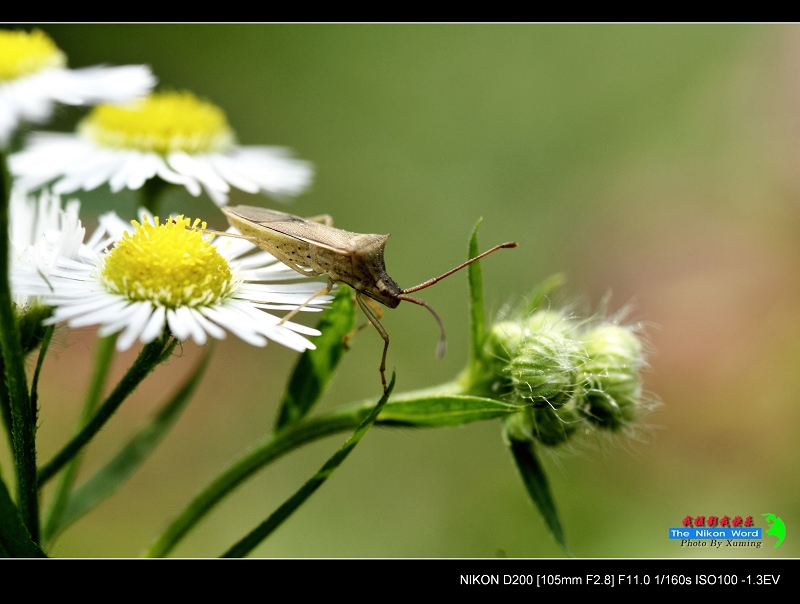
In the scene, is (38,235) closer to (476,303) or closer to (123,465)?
(123,465)

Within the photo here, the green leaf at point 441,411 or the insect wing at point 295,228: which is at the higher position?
the insect wing at point 295,228

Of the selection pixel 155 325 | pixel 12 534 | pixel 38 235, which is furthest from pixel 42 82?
pixel 12 534

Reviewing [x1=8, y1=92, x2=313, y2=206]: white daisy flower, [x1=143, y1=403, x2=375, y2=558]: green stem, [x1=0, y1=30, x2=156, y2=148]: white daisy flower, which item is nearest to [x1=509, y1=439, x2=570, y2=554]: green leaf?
[x1=143, y1=403, x2=375, y2=558]: green stem

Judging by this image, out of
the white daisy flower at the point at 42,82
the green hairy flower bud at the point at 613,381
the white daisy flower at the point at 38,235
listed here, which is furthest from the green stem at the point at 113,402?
the green hairy flower bud at the point at 613,381

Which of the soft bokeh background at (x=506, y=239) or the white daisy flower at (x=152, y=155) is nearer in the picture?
the white daisy flower at (x=152, y=155)

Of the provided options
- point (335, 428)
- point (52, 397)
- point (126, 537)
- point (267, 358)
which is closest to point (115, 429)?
point (52, 397)

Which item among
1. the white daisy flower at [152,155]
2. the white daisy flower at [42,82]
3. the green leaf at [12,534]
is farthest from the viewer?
the white daisy flower at [152,155]

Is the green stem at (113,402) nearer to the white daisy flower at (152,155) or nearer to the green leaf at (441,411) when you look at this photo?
the green leaf at (441,411)
